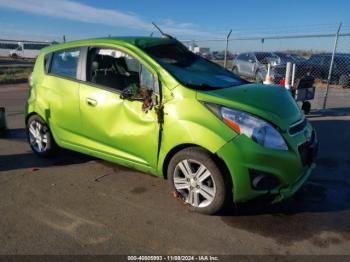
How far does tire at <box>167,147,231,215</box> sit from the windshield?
0.76 m

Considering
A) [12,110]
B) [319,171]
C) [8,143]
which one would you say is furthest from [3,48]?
[319,171]

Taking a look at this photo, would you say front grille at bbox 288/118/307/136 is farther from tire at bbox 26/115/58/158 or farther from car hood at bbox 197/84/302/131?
tire at bbox 26/115/58/158

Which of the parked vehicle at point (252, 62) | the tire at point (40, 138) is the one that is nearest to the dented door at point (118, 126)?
the tire at point (40, 138)

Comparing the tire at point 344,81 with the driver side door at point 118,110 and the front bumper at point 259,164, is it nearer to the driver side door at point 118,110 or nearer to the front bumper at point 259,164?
the driver side door at point 118,110

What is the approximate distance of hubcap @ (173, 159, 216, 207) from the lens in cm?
372

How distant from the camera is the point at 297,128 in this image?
3.85 meters

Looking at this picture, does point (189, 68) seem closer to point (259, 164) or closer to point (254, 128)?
point (254, 128)

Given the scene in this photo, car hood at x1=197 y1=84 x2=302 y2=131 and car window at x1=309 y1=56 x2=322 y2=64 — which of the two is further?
car window at x1=309 y1=56 x2=322 y2=64

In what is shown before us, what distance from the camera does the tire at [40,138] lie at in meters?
5.48

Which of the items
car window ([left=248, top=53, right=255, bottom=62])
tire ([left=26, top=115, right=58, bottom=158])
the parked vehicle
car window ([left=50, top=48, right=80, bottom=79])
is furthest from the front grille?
car window ([left=248, top=53, right=255, bottom=62])

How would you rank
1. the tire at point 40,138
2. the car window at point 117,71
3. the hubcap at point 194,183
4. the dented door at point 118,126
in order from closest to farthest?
the hubcap at point 194,183, the dented door at point 118,126, the car window at point 117,71, the tire at point 40,138

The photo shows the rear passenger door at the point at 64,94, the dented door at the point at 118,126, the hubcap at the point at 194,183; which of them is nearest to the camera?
the hubcap at the point at 194,183

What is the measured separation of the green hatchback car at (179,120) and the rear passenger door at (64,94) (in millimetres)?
13

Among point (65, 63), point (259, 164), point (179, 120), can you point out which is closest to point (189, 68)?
point (179, 120)
